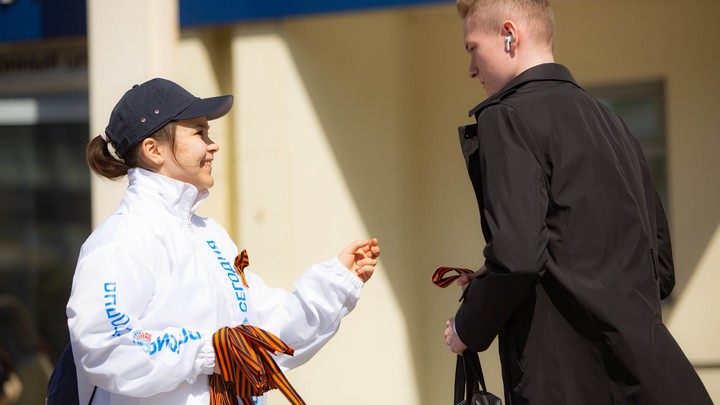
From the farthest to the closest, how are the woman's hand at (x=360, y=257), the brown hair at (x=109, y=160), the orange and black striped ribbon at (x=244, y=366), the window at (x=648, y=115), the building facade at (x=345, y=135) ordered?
the window at (x=648, y=115)
the building facade at (x=345, y=135)
the woman's hand at (x=360, y=257)
the brown hair at (x=109, y=160)
the orange and black striped ribbon at (x=244, y=366)

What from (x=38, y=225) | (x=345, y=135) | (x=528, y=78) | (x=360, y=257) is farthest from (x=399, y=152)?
(x=528, y=78)

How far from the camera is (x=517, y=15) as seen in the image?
280 centimetres

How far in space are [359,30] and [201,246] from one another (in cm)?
360

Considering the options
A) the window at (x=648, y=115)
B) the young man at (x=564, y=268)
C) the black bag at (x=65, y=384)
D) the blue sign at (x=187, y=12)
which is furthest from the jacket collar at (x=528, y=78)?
the window at (x=648, y=115)

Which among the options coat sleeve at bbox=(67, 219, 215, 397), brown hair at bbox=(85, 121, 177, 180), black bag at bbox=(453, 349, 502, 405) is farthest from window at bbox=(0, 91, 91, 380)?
black bag at bbox=(453, 349, 502, 405)

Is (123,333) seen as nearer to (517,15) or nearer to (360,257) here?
(360,257)

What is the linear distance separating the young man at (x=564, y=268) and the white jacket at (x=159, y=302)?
0.69 metres

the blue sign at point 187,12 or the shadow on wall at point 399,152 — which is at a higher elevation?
the blue sign at point 187,12

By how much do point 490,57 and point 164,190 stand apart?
1.02 metres

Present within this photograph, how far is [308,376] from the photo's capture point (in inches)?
228

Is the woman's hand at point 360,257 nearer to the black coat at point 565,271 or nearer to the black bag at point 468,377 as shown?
the black bag at point 468,377

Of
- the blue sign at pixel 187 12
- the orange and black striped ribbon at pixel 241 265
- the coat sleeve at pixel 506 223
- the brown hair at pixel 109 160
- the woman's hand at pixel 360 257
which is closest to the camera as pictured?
the coat sleeve at pixel 506 223

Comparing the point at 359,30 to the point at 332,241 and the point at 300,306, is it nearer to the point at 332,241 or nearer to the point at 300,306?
the point at 332,241

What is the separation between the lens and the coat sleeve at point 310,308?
3.10 meters
